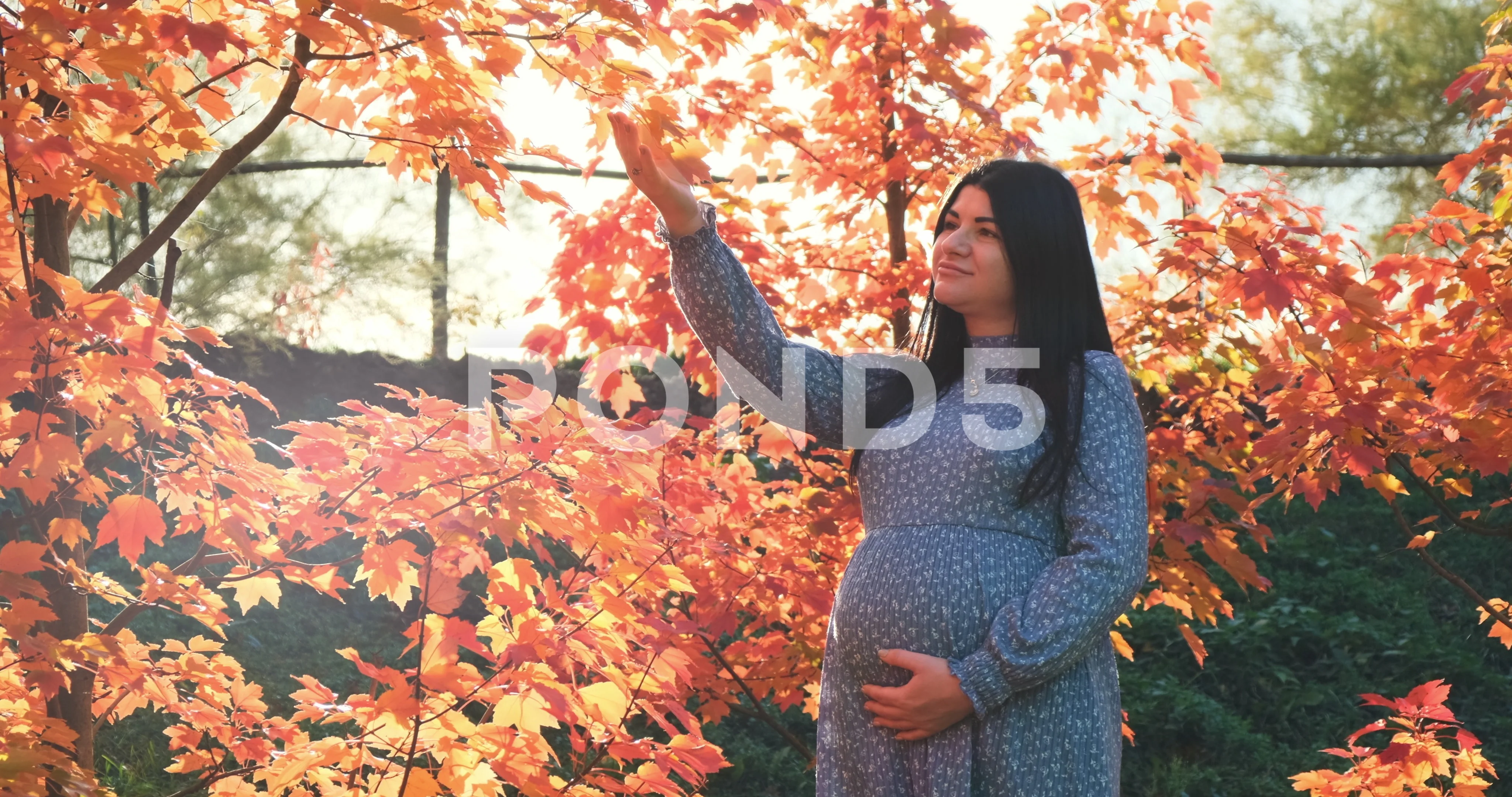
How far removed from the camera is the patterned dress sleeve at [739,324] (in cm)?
171

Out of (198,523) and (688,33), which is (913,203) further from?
(198,523)

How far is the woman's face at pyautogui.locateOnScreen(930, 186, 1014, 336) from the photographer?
1.74m

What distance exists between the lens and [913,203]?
3268 millimetres

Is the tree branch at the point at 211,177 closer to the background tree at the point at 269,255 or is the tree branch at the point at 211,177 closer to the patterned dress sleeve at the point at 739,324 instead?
the patterned dress sleeve at the point at 739,324

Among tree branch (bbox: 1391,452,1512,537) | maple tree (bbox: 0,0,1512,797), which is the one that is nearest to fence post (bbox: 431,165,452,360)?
maple tree (bbox: 0,0,1512,797)

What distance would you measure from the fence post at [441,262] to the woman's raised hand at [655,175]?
5.45 meters

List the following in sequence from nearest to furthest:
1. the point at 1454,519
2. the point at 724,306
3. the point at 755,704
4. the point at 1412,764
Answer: the point at 724,306 < the point at 1412,764 < the point at 1454,519 < the point at 755,704

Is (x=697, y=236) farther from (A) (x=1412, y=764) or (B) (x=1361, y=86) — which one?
(B) (x=1361, y=86)

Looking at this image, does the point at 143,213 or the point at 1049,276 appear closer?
the point at 1049,276

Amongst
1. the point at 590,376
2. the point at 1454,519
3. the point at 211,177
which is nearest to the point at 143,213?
the point at 590,376

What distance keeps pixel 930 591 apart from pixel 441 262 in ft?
19.1

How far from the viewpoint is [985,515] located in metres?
1.62

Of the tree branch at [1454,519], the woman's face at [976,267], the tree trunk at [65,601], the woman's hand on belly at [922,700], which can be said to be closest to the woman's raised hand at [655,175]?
the woman's face at [976,267]

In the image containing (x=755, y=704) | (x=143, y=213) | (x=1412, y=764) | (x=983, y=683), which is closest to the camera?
(x=983, y=683)
